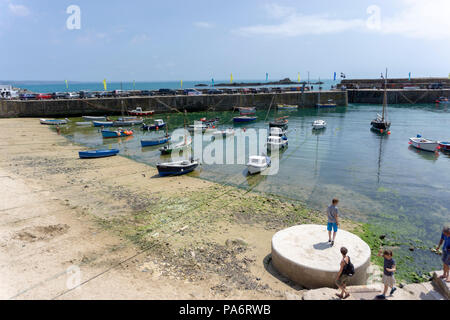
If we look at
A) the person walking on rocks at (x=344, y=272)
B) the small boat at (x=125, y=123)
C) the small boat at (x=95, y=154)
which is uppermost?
the small boat at (x=125, y=123)

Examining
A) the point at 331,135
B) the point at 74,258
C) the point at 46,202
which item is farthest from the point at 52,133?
the point at 331,135

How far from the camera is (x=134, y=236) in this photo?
15438mm

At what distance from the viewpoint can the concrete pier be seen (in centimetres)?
6388

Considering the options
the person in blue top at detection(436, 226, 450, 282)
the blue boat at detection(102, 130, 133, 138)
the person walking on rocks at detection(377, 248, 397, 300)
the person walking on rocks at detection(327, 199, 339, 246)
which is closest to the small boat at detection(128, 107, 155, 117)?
the blue boat at detection(102, 130, 133, 138)

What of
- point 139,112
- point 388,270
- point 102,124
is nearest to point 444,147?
point 388,270

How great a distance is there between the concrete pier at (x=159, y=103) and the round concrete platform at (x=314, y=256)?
168ft

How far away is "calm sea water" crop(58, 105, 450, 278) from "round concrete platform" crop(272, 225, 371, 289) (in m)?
4.60

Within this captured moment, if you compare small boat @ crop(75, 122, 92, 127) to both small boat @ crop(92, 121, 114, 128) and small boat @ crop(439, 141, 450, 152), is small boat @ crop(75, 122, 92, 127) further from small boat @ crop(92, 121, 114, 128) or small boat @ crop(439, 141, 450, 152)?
small boat @ crop(439, 141, 450, 152)

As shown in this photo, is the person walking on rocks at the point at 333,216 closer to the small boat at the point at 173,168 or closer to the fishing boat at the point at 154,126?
the small boat at the point at 173,168

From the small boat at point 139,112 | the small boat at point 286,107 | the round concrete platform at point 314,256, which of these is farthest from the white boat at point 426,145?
the small boat at point 139,112

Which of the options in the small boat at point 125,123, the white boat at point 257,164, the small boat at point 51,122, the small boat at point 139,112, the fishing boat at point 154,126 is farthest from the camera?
the small boat at point 139,112

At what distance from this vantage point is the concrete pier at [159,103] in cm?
6388

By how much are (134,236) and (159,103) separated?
66.4m
